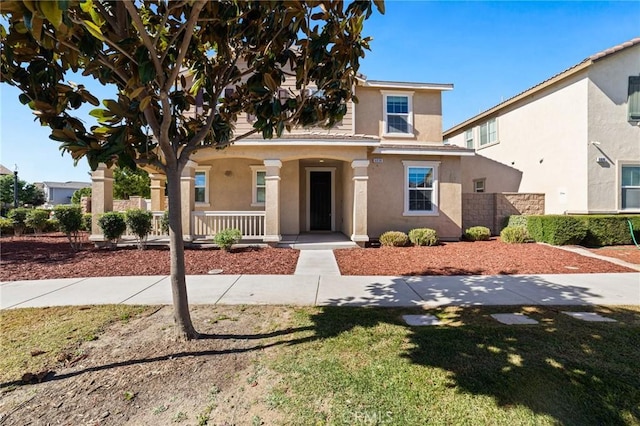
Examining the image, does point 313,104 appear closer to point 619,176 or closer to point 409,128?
point 409,128

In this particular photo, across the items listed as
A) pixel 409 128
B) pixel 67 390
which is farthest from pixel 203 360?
pixel 409 128

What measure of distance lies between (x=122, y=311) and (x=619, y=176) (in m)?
17.7

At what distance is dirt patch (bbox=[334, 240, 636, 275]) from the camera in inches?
304

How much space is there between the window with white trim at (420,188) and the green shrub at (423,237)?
121 centimetres

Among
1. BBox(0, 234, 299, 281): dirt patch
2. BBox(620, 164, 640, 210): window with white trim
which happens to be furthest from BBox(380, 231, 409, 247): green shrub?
BBox(620, 164, 640, 210): window with white trim

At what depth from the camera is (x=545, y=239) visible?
1122cm

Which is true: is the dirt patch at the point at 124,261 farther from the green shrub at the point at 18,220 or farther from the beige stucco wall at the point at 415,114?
the beige stucco wall at the point at 415,114

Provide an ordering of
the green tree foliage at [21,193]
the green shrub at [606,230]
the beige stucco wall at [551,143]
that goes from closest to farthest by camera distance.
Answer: the green shrub at [606,230] → the beige stucco wall at [551,143] → the green tree foliage at [21,193]

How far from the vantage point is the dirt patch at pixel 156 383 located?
8.14 feet

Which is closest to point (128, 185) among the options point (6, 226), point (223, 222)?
point (6, 226)

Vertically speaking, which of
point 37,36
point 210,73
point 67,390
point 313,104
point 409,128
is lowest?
point 67,390

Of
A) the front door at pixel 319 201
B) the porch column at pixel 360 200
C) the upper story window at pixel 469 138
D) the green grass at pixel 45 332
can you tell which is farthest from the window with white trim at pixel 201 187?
the upper story window at pixel 469 138

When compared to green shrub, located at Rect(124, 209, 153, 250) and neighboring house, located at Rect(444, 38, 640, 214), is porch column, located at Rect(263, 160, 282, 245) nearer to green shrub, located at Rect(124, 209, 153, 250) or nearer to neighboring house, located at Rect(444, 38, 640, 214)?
green shrub, located at Rect(124, 209, 153, 250)

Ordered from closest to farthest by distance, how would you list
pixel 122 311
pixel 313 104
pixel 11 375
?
pixel 11 375
pixel 313 104
pixel 122 311
